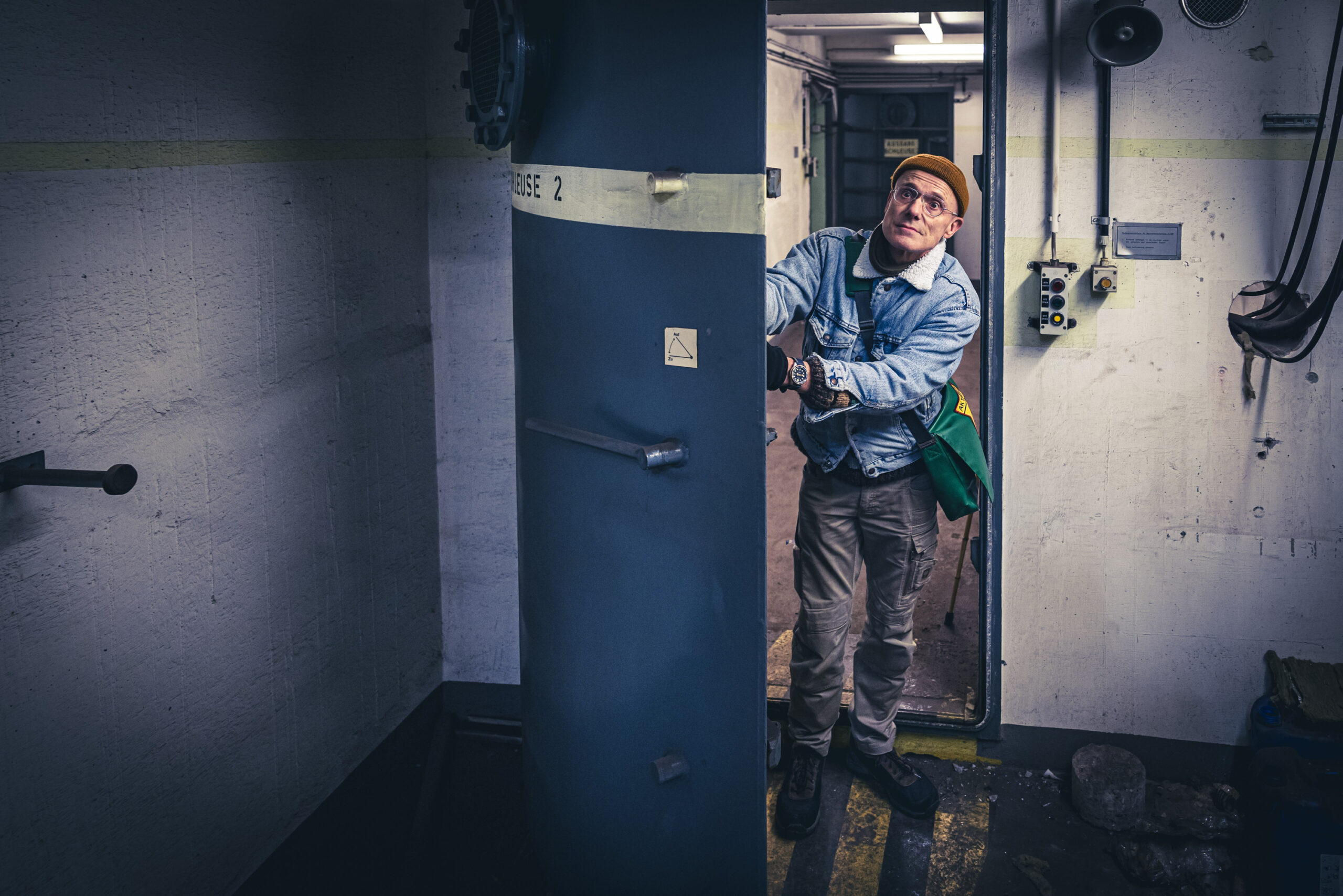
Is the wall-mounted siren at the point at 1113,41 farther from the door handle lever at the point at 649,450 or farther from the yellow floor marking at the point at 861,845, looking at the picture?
the yellow floor marking at the point at 861,845

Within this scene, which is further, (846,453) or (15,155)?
(846,453)

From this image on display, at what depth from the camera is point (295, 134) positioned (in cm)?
294

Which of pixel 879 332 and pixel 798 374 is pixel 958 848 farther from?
pixel 798 374

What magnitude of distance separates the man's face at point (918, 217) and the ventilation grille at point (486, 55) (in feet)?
3.87

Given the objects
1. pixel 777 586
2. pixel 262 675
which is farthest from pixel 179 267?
pixel 777 586

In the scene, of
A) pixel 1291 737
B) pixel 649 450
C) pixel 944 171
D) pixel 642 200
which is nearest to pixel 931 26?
pixel 944 171

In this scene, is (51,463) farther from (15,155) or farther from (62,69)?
(62,69)

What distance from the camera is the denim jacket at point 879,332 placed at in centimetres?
284

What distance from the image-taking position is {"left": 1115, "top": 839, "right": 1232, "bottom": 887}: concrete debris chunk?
3.26 m

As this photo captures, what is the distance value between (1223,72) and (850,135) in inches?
409

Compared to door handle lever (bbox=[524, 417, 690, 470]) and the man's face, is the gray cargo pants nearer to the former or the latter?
the man's face

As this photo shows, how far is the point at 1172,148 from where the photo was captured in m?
3.34

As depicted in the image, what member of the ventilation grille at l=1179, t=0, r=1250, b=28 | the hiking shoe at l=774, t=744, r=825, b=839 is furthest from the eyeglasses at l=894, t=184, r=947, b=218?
the hiking shoe at l=774, t=744, r=825, b=839

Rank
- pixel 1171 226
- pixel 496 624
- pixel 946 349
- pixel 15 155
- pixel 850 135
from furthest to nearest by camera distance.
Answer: pixel 850 135, pixel 496 624, pixel 1171 226, pixel 946 349, pixel 15 155
